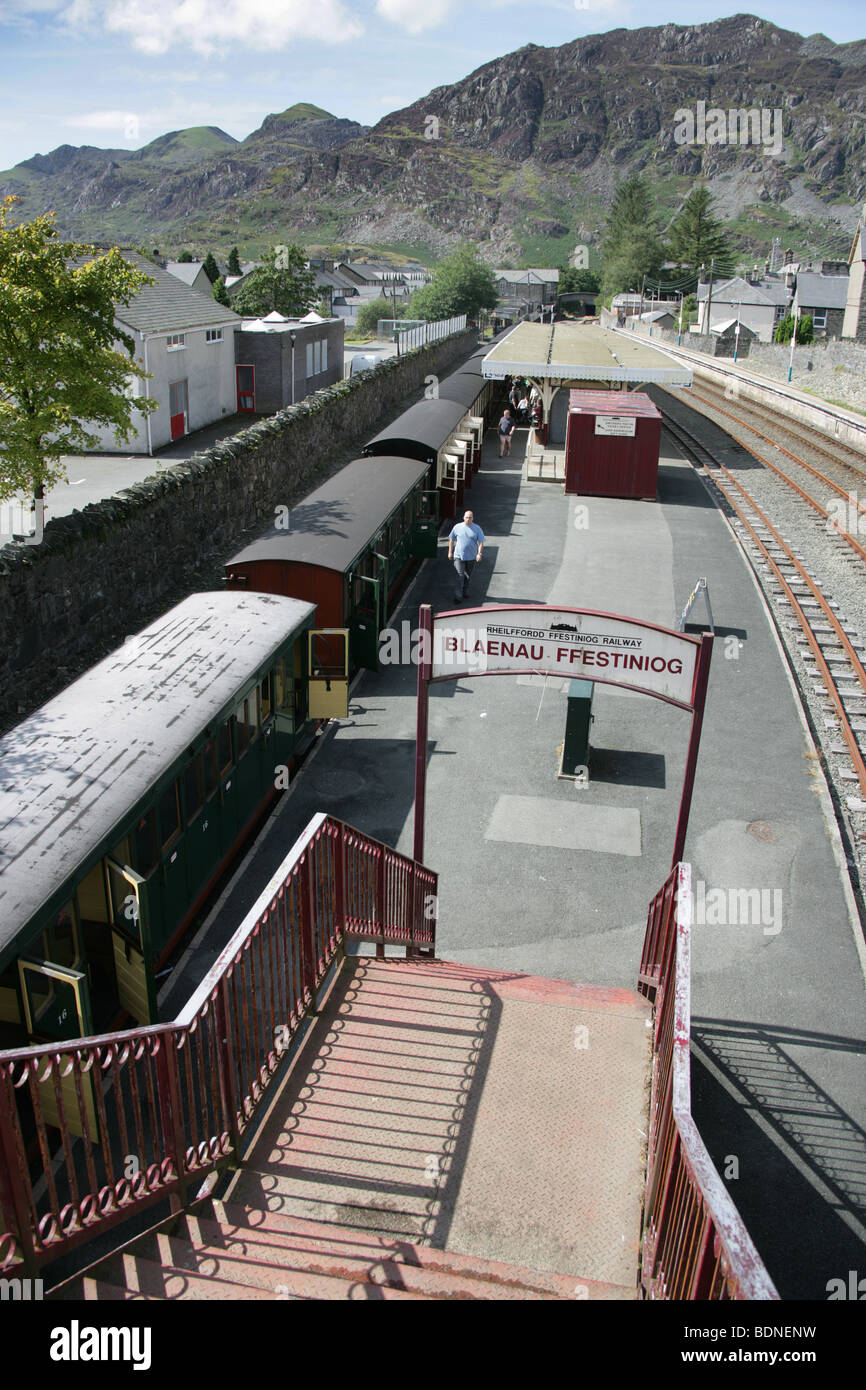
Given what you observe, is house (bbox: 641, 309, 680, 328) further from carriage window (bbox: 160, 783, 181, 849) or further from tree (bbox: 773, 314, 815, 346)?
carriage window (bbox: 160, 783, 181, 849)

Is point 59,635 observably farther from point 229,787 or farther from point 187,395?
point 187,395

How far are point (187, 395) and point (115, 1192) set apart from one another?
3776cm

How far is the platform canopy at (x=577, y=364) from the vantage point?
3406 centimetres

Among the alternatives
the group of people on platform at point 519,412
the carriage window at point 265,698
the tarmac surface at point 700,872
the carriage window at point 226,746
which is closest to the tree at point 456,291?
the group of people on platform at point 519,412

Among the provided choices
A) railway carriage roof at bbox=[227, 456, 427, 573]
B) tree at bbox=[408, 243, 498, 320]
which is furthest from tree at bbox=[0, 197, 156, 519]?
tree at bbox=[408, 243, 498, 320]

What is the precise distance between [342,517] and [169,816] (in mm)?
9098

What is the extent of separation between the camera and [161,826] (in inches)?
365

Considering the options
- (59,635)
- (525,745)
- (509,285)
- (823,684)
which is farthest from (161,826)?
(509,285)

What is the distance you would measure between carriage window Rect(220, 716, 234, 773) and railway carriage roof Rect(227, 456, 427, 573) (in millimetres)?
4565

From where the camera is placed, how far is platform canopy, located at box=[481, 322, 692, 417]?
3406 cm

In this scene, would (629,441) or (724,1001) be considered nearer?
(724,1001)

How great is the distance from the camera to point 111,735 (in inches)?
359

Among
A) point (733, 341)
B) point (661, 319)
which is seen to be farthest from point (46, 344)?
point (661, 319)

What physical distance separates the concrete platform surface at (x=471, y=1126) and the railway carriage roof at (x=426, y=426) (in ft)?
60.0
